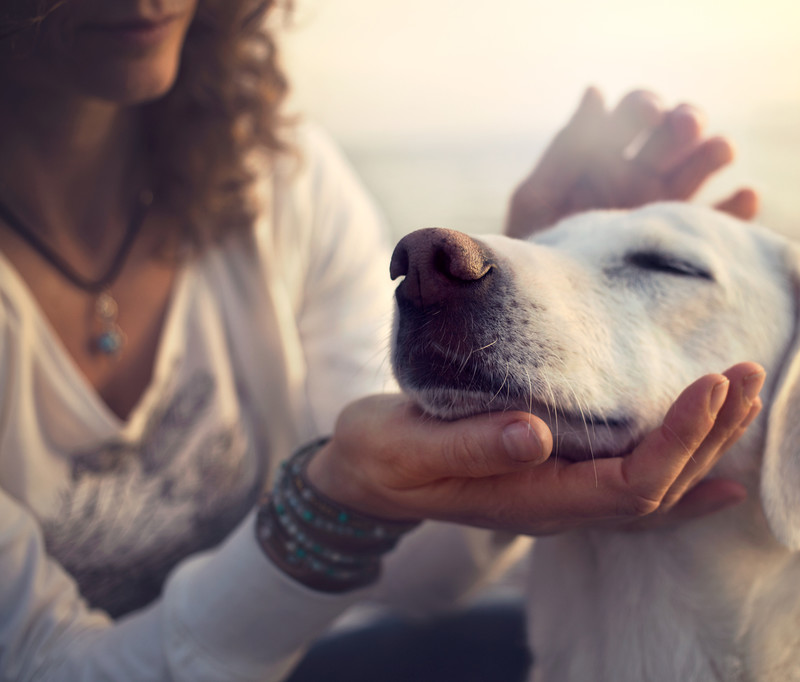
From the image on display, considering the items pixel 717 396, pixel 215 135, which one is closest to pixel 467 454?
pixel 717 396

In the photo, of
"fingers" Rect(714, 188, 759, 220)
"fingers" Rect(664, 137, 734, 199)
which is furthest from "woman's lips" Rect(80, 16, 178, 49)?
"fingers" Rect(714, 188, 759, 220)

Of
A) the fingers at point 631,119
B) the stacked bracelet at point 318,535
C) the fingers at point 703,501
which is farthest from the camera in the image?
the fingers at point 631,119

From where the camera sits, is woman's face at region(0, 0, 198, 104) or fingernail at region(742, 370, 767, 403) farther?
woman's face at region(0, 0, 198, 104)

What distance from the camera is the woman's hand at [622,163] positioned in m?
1.44

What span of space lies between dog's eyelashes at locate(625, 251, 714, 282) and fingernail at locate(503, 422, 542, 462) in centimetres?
46

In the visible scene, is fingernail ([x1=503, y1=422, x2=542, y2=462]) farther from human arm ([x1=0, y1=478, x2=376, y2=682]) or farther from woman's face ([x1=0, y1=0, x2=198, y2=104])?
woman's face ([x1=0, y1=0, x2=198, y2=104])

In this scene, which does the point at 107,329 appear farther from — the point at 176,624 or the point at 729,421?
the point at 729,421

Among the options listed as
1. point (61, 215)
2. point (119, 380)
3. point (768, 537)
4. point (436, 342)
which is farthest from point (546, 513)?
point (61, 215)

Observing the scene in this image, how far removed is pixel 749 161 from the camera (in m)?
1.35

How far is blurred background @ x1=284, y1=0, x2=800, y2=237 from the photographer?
103 centimetres

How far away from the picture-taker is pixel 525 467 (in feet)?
2.72

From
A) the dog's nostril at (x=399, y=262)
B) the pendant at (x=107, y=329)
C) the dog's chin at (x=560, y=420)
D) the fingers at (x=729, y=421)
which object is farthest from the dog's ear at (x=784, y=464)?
the pendant at (x=107, y=329)

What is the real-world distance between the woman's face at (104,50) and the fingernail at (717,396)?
1002mm

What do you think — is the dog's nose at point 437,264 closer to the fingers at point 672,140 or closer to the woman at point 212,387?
the woman at point 212,387
